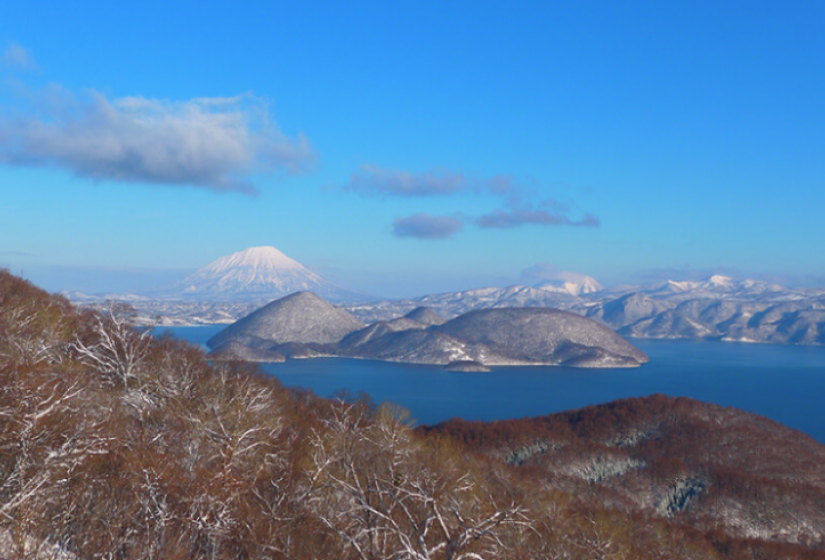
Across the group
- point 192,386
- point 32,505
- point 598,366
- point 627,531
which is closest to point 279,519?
point 32,505

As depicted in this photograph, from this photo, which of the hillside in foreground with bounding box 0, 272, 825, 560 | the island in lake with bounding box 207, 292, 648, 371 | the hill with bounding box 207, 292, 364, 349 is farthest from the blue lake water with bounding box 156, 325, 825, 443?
the hillside in foreground with bounding box 0, 272, 825, 560

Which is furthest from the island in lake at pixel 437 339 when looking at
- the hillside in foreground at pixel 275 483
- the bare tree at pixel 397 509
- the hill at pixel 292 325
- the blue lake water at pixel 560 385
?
the bare tree at pixel 397 509

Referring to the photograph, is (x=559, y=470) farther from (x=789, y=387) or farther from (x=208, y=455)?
(x=789, y=387)

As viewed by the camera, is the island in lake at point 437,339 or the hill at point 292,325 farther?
the hill at point 292,325

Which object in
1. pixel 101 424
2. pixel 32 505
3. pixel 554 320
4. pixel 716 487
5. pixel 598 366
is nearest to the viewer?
pixel 32 505

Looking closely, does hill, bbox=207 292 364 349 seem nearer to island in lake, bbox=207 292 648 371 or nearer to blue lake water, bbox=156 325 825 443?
island in lake, bbox=207 292 648 371

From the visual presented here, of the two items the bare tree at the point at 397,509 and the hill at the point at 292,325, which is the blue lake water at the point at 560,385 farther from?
the bare tree at the point at 397,509
